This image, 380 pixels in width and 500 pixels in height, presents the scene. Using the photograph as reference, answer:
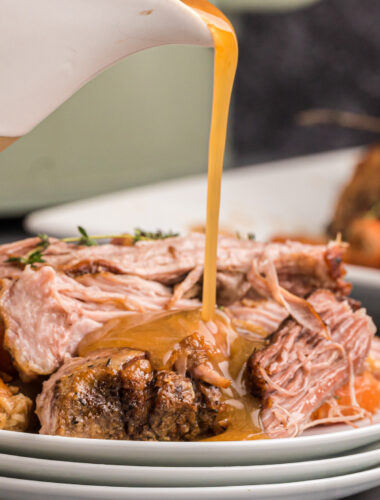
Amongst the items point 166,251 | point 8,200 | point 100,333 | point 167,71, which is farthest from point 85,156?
point 100,333

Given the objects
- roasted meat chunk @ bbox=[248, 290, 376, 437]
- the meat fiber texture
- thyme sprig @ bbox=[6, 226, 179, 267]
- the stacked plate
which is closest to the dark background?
thyme sprig @ bbox=[6, 226, 179, 267]

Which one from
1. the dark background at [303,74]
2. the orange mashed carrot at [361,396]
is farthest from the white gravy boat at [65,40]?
the dark background at [303,74]

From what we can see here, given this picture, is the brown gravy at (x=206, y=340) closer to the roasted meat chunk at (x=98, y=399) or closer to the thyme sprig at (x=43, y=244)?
the roasted meat chunk at (x=98, y=399)

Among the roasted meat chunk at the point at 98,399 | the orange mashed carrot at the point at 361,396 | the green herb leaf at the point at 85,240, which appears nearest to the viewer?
the roasted meat chunk at the point at 98,399

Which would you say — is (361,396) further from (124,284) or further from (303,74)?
(303,74)

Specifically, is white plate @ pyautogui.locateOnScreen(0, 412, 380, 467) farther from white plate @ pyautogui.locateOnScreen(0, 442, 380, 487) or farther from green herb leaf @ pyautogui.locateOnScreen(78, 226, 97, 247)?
green herb leaf @ pyautogui.locateOnScreen(78, 226, 97, 247)
